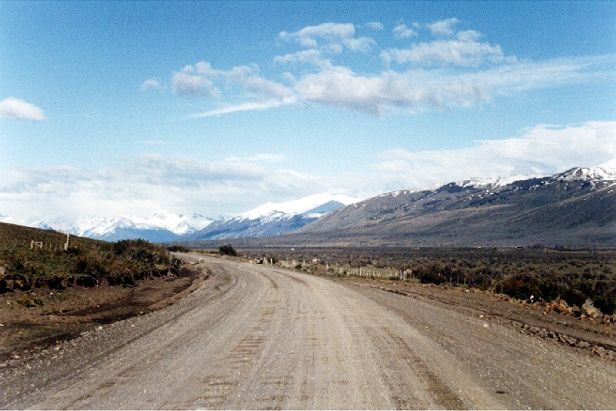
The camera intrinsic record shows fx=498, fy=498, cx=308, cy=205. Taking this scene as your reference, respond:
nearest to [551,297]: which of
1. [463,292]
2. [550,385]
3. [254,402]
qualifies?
[463,292]

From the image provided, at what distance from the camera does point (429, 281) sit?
1391 inches

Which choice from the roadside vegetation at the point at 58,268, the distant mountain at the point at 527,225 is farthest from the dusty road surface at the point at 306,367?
the distant mountain at the point at 527,225

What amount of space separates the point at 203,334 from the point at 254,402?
5.47 meters

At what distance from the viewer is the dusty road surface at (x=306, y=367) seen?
737 cm

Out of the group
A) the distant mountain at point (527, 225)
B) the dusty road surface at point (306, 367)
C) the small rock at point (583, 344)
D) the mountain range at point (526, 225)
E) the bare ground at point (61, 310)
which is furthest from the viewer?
the distant mountain at point (527, 225)

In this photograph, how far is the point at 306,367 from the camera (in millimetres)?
9102

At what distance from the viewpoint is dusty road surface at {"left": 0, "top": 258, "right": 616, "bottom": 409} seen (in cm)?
737

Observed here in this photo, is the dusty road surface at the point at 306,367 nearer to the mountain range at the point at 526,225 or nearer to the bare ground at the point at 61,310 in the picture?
the bare ground at the point at 61,310

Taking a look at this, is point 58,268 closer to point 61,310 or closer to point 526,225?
point 61,310

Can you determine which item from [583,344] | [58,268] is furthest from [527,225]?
[58,268]

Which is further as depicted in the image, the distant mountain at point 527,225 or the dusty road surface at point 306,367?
the distant mountain at point 527,225

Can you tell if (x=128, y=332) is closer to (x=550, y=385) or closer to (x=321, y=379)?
(x=321, y=379)

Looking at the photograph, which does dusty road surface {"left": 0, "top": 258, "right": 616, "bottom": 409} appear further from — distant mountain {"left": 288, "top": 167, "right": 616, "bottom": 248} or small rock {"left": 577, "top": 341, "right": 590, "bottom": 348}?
distant mountain {"left": 288, "top": 167, "right": 616, "bottom": 248}

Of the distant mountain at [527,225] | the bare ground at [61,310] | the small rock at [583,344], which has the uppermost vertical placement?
the distant mountain at [527,225]
